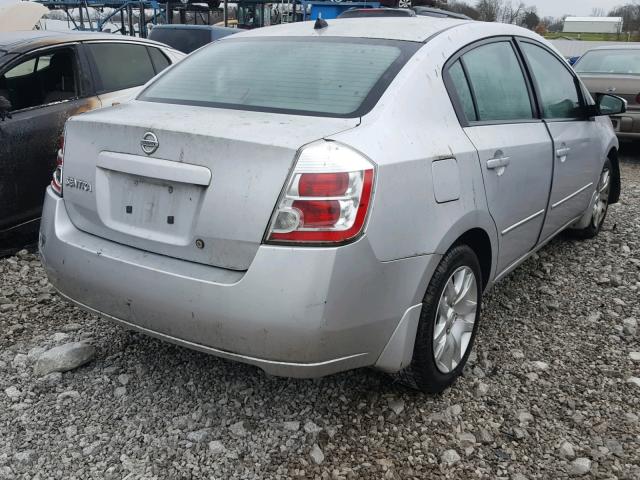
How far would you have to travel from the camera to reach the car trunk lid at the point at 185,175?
84.7 inches

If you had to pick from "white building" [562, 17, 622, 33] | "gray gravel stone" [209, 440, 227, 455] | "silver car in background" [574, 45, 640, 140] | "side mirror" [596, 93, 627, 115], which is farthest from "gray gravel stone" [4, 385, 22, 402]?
"white building" [562, 17, 622, 33]

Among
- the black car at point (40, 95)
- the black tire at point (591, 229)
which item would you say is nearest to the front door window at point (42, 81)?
the black car at point (40, 95)

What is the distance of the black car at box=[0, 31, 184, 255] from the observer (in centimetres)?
425

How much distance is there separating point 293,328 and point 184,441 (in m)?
0.75

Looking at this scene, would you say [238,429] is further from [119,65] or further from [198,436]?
[119,65]

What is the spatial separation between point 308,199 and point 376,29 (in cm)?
128

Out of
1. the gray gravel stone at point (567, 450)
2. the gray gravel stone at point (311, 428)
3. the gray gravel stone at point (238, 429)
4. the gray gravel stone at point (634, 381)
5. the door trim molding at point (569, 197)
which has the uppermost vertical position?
the door trim molding at point (569, 197)

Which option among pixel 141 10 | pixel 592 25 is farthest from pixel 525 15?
pixel 141 10

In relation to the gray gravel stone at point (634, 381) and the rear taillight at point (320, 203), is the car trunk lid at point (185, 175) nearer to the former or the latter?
the rear taillight at point (320, 203)

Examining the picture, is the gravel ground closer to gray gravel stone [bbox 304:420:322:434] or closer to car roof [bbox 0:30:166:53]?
gray gravel stone [bbox 304:420:322:434]

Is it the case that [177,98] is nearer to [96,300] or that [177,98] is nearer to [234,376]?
[96,300]

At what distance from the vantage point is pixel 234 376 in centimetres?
293

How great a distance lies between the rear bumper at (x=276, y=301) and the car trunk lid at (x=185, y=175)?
76 millimetres

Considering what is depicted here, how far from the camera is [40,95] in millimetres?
4719
